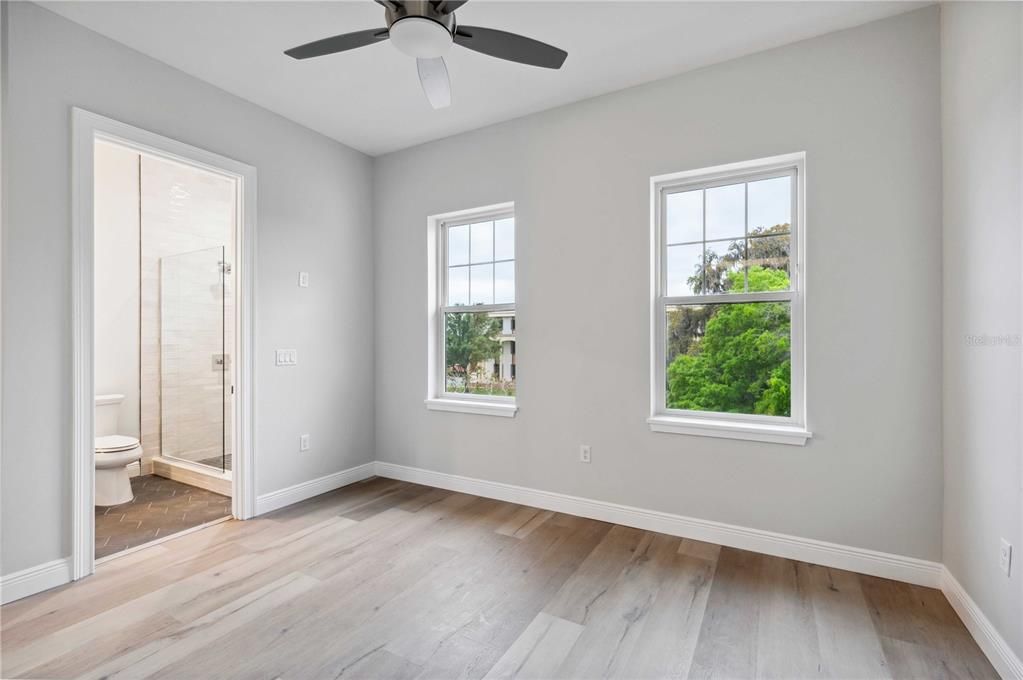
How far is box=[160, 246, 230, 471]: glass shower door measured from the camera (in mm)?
3979

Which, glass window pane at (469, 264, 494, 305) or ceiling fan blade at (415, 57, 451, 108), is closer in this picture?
ceiling fan blade at (415, 57, 451, 108)

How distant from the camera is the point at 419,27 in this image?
68.9 inches

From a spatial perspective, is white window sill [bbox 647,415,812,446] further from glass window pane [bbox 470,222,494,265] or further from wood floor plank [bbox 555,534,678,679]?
glass window pane [bbox 470,222,494,265]

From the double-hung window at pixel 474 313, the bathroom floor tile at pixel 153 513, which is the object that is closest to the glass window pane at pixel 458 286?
the double-hung window at pixel 474 313

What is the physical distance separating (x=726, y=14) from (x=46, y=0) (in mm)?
3152

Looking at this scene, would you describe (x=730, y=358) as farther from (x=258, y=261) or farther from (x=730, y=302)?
(x=258, y=261)

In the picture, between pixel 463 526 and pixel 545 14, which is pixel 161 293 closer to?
pixel 463 526

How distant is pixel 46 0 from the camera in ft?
7.29

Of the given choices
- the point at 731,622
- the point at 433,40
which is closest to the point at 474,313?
the point at 433,40

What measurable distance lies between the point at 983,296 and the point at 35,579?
166 inches

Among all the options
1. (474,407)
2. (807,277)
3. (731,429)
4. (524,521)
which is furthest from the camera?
(474,407)

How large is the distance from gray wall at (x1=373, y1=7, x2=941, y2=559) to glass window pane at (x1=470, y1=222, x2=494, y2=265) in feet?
0.74

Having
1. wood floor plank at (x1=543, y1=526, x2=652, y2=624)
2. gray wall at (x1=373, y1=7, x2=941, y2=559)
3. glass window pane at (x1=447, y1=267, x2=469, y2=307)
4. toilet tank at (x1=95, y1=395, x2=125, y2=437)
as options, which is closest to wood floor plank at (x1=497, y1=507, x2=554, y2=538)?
gray wall at (x1=373, y1=7, x2=941, y2=559)

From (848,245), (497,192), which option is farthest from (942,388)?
(497,192)
